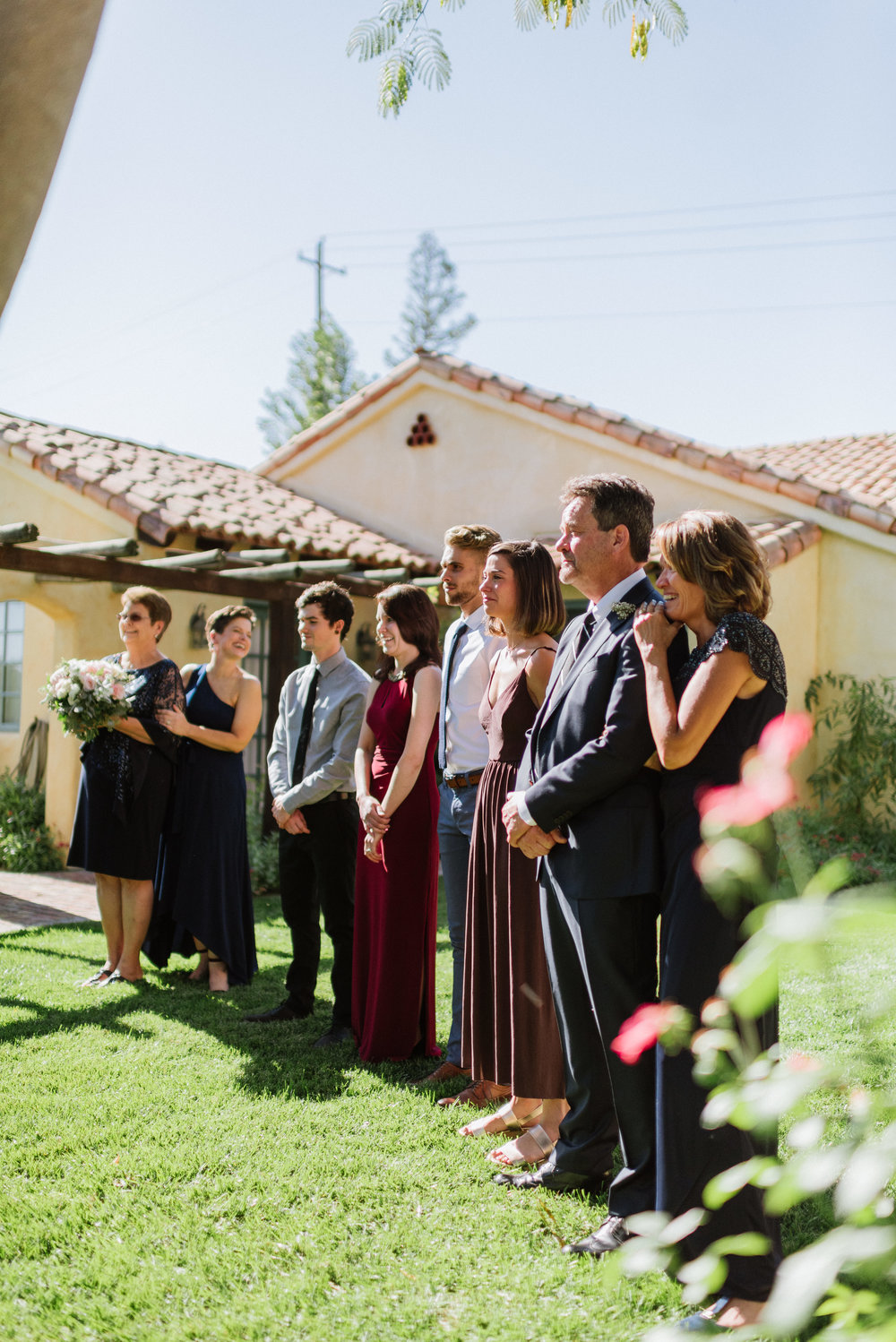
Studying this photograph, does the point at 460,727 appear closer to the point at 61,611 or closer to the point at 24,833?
the point at 61,611

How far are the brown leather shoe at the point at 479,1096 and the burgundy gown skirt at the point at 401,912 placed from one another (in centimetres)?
48

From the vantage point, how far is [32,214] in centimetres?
159

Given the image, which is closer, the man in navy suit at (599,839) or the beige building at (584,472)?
the man in navy suit at (599,839)

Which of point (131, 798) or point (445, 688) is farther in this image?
point (131, 798)

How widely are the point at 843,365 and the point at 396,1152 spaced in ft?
28.8

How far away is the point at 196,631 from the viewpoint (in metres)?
11.2

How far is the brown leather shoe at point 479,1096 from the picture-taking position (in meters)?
4.20

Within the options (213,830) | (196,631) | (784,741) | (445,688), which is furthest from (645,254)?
(784,741)

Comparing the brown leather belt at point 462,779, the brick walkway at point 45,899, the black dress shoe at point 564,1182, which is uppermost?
the brown leather belt at point 462,779

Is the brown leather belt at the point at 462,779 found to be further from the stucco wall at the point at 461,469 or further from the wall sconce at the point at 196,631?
the stucco wall at the point at 461,469

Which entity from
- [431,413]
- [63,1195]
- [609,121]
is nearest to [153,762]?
[63,1195]

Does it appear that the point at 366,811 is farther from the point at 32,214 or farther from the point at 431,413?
the point at 431,413

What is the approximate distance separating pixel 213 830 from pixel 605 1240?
3.65m

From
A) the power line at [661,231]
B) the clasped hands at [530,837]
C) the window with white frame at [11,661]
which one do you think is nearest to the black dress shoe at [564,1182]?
the clasped hands at [530,837]
